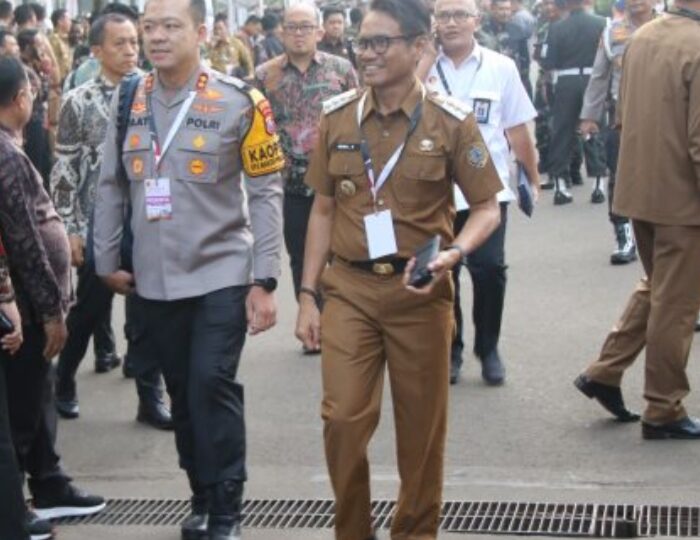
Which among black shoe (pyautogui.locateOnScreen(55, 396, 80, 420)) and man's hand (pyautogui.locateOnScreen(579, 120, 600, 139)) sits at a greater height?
man's hand (pyautogui.locateOnScreen(579, 120, 600, 139))

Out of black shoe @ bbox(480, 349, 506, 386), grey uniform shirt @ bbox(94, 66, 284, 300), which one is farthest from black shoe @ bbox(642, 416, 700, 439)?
grey uniform shirt @ bbox(94, 66, 284, 300)

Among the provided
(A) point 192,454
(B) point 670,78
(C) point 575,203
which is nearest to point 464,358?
(B) point 670,78

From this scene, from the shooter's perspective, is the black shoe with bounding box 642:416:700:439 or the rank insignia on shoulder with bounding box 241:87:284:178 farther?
the black shoe with bounding box 642:416:700:439

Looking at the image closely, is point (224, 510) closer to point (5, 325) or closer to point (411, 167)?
point (5, 325)

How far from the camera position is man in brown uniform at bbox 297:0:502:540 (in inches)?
206

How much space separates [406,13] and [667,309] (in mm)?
2224

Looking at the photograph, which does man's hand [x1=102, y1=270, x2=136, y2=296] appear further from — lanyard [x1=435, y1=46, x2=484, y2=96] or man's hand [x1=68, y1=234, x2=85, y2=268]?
lanyard [x1=435, y1=46, x2=484, y2=96]

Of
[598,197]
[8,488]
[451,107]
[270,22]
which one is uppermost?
[451,107]

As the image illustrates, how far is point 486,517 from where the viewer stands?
6.20 metres

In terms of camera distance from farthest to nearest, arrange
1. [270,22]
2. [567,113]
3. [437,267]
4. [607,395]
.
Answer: [270,22] < [567,113] < [607,395] < [437,267]

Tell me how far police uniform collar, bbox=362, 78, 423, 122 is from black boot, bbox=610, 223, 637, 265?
Answer: 6.56m

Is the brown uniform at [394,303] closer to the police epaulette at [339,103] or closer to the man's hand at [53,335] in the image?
the police epaulette at [339,103]

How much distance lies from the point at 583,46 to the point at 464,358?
6791mm

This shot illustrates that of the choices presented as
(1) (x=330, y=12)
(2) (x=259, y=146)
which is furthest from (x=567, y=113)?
(2) (x=259, y=146)
